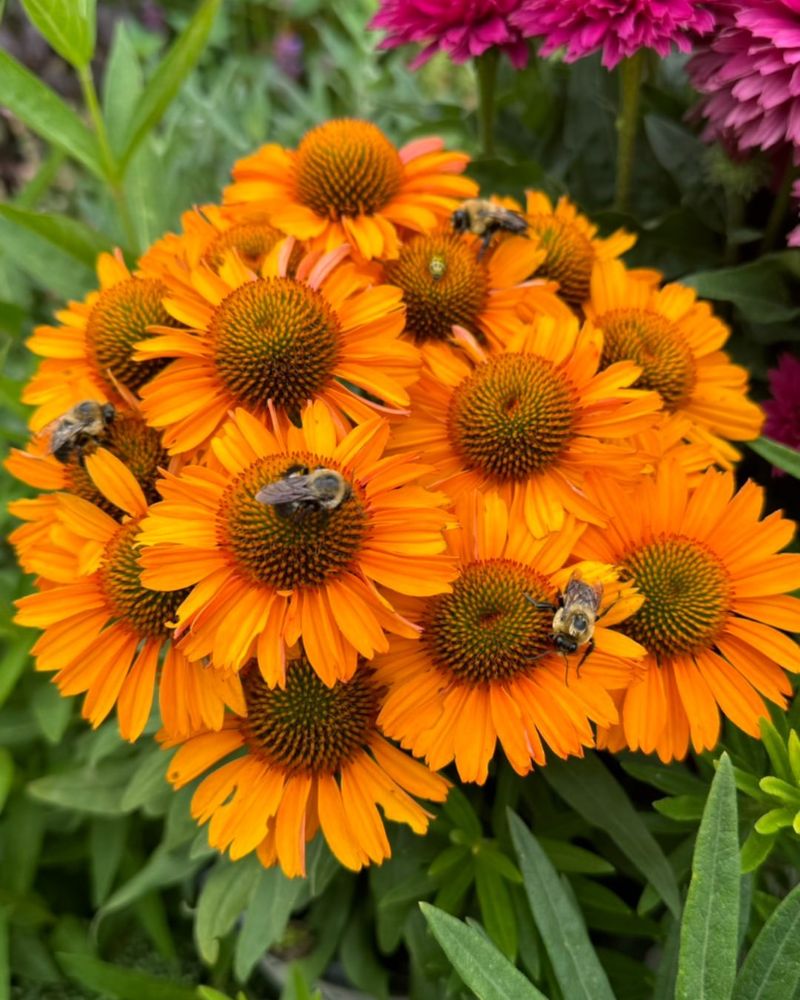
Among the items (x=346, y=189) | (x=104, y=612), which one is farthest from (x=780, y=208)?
(x=104, y=612)

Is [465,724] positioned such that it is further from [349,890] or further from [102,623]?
[349,890]

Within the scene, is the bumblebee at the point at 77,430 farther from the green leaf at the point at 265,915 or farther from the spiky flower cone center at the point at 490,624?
the green leaf at the point at 265,915

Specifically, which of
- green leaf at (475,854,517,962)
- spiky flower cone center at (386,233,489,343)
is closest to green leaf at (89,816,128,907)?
green leaf at (475,854,517,962)

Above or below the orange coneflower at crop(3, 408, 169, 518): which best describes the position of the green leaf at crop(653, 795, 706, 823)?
below

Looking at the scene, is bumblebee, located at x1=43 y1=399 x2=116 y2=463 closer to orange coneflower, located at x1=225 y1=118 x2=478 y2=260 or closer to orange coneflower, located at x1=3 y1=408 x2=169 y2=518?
orange coneflower, located at x1=3 y1=408 x2=169 y2=518

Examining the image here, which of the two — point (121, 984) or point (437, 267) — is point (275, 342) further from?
point (121, 984)

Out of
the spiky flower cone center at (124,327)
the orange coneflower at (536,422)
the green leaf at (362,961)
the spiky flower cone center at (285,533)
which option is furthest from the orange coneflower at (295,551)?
the green leaf at (362,961)

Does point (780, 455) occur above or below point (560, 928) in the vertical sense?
above
